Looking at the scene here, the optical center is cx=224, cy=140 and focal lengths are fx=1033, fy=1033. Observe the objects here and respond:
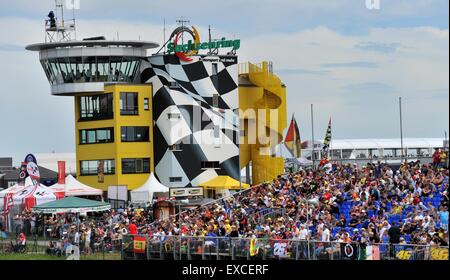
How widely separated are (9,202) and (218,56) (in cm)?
1732

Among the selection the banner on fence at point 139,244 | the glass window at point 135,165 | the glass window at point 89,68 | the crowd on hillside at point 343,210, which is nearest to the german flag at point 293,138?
the glass window at point 135,165

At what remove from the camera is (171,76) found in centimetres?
5800

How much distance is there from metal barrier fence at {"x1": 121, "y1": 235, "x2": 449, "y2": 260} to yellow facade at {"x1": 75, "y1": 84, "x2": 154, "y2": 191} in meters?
23.8

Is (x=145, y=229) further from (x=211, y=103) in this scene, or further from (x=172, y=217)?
(x=211, y=103)

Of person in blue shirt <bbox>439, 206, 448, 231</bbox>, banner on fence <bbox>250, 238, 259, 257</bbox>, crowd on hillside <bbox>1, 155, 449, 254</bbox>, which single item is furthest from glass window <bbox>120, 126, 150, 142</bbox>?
person in blue shirt <bbox>439, 206, 448, 231</bbox>

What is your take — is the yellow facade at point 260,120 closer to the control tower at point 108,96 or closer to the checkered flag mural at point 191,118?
the checkered flag mural at point 191,118

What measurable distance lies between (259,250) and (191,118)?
29197 millimetres

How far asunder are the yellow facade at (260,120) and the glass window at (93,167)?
25.4ft

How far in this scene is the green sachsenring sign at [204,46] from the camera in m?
58.3

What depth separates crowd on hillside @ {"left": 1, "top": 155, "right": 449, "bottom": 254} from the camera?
27188mm

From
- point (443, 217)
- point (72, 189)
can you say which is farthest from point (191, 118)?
point (443, 217)

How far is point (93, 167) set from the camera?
5938cm

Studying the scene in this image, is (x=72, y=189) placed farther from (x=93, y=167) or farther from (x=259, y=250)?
(x=259, y=250)
